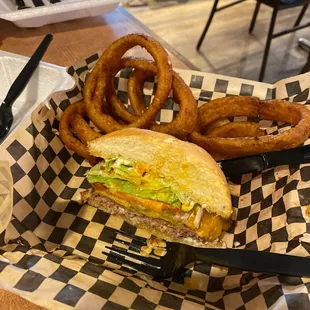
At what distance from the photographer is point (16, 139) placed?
1.40 meters

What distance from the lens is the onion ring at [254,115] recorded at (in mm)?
1437

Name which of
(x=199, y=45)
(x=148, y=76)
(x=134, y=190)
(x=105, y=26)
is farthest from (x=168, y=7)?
(x=134, y=190)

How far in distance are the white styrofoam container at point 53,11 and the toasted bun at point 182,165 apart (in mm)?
1073

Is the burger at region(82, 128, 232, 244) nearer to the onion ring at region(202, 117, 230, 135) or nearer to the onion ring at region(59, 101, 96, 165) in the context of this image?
the onion ring at region(59, 101, 96, 165)

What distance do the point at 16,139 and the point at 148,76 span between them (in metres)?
0.64

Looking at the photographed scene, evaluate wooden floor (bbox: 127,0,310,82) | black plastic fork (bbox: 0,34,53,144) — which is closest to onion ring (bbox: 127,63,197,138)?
black plastic fork (bbox: 0,34,53,144)

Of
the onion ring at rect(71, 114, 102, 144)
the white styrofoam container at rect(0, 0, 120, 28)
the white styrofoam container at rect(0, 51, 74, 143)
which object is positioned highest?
the white styrofoam container at rect(0, 0, 120, 28)

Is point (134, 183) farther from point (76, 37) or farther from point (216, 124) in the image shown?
point (76, 37)

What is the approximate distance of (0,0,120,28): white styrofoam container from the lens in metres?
2.08

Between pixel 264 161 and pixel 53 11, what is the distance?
1387 millimetres

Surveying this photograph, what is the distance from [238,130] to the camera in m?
1.62

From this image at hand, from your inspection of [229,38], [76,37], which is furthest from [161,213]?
[229,38]

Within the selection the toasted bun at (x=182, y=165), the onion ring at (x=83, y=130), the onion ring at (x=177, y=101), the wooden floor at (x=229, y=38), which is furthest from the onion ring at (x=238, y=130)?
the wooden floor at (x=229, y=38)

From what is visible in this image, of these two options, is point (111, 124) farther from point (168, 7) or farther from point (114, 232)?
point (168, 7)
